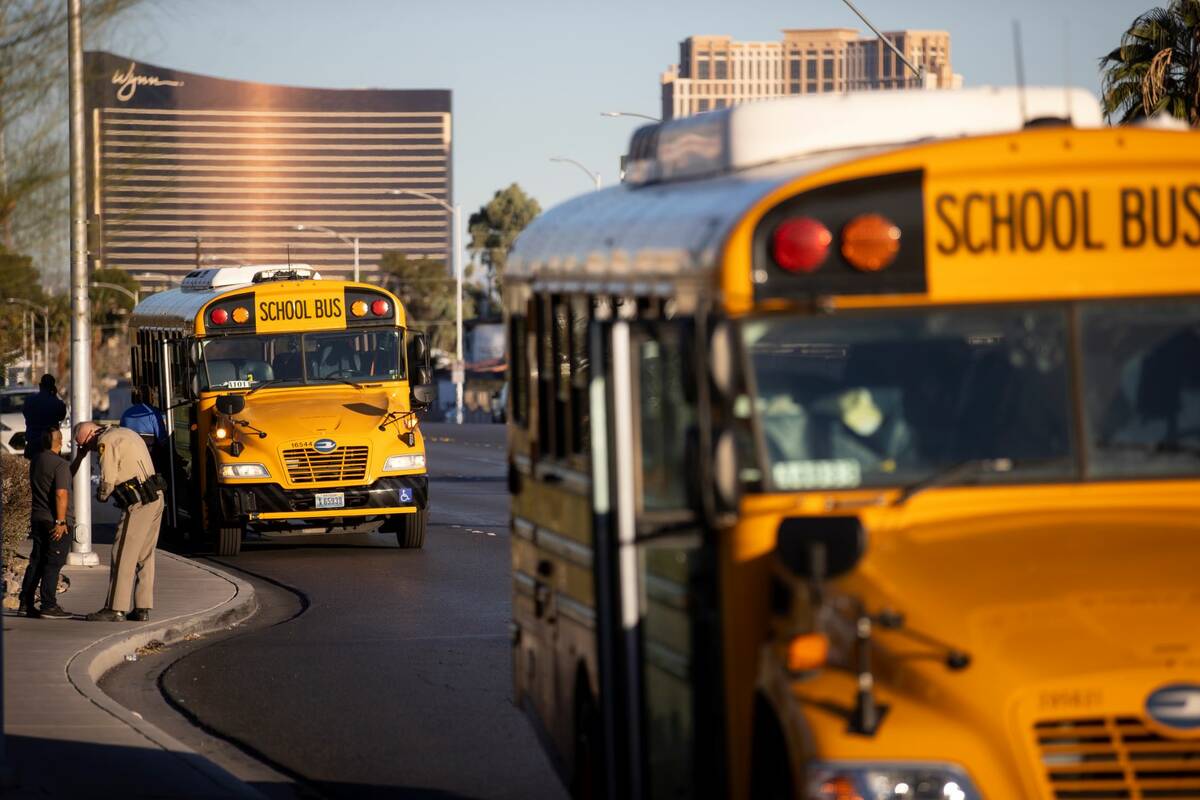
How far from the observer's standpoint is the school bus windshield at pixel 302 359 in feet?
76.8

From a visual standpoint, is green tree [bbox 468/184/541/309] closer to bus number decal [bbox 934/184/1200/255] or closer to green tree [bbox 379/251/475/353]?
green tree [bbox 379/251/475/353]

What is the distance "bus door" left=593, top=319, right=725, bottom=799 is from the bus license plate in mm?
16315

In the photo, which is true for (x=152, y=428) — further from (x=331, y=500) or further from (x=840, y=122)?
(x=840, y=122)

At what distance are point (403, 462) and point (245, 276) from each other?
4.18m

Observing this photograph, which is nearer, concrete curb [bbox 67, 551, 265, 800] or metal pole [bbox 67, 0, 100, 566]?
concrete curb [bbox 67, 551, 265, 800]

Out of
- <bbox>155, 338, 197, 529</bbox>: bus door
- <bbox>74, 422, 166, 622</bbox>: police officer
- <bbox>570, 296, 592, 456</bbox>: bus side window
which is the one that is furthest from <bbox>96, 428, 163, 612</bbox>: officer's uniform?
<bbox>570, 296, 592, 456</bbox>: bus side window

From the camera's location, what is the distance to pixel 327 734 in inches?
467

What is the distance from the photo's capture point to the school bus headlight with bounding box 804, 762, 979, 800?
4.90 meters

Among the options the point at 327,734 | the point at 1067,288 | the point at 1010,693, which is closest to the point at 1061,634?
the point at 1010,693

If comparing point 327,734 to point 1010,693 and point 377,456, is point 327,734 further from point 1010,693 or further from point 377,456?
point 377,456

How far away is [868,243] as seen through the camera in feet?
19.7

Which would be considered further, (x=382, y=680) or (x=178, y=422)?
(x=178, y=422)

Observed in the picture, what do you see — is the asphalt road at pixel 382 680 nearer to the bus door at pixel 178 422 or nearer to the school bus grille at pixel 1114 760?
the bus door at pixel 178 422

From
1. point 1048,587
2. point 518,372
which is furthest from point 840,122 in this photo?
point 518,372
